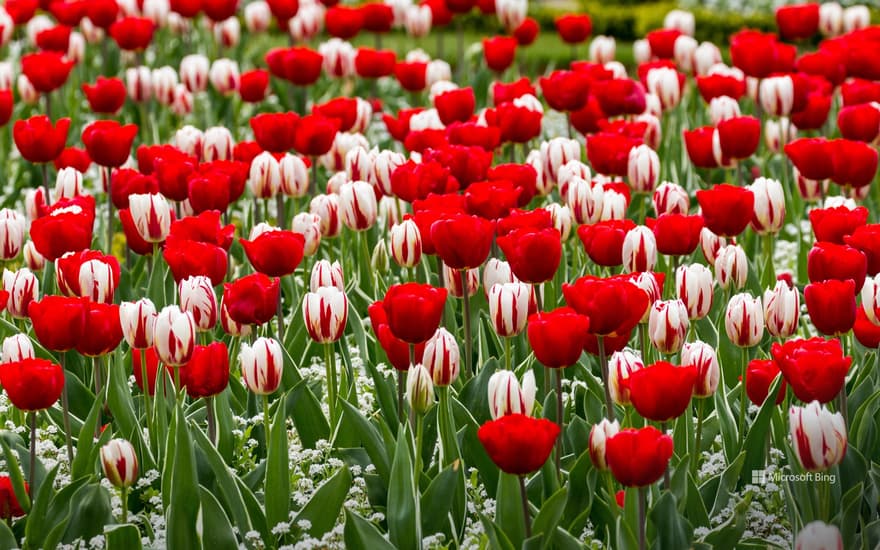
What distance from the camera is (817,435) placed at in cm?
251

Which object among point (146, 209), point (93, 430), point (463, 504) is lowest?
point (463, 504)

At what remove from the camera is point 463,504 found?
297 cm

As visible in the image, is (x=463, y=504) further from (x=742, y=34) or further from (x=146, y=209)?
(x=742, y=34)

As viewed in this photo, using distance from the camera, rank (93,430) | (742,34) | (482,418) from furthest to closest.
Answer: (742,34), (482,418), (93,430)

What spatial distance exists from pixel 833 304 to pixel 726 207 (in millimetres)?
633

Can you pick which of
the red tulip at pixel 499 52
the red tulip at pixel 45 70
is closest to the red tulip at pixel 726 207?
the red tulip at pixel 499 52

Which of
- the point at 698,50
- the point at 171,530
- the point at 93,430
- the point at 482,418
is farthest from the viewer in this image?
the point at 698,50

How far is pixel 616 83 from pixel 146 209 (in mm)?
2069

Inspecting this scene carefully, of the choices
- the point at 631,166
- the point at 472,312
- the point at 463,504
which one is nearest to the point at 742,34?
the point at 631,166

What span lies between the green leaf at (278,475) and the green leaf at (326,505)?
0.20 feet

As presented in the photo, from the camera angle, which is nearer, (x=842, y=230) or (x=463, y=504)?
(x=463, y=504)

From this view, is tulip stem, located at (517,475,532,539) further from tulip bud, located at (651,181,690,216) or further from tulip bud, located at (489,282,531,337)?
tulip bud, located at (651,181,690,216)

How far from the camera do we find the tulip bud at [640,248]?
327 cm

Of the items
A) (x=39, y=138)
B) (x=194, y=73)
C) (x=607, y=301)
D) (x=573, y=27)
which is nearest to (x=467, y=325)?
(x=607, y=301)
